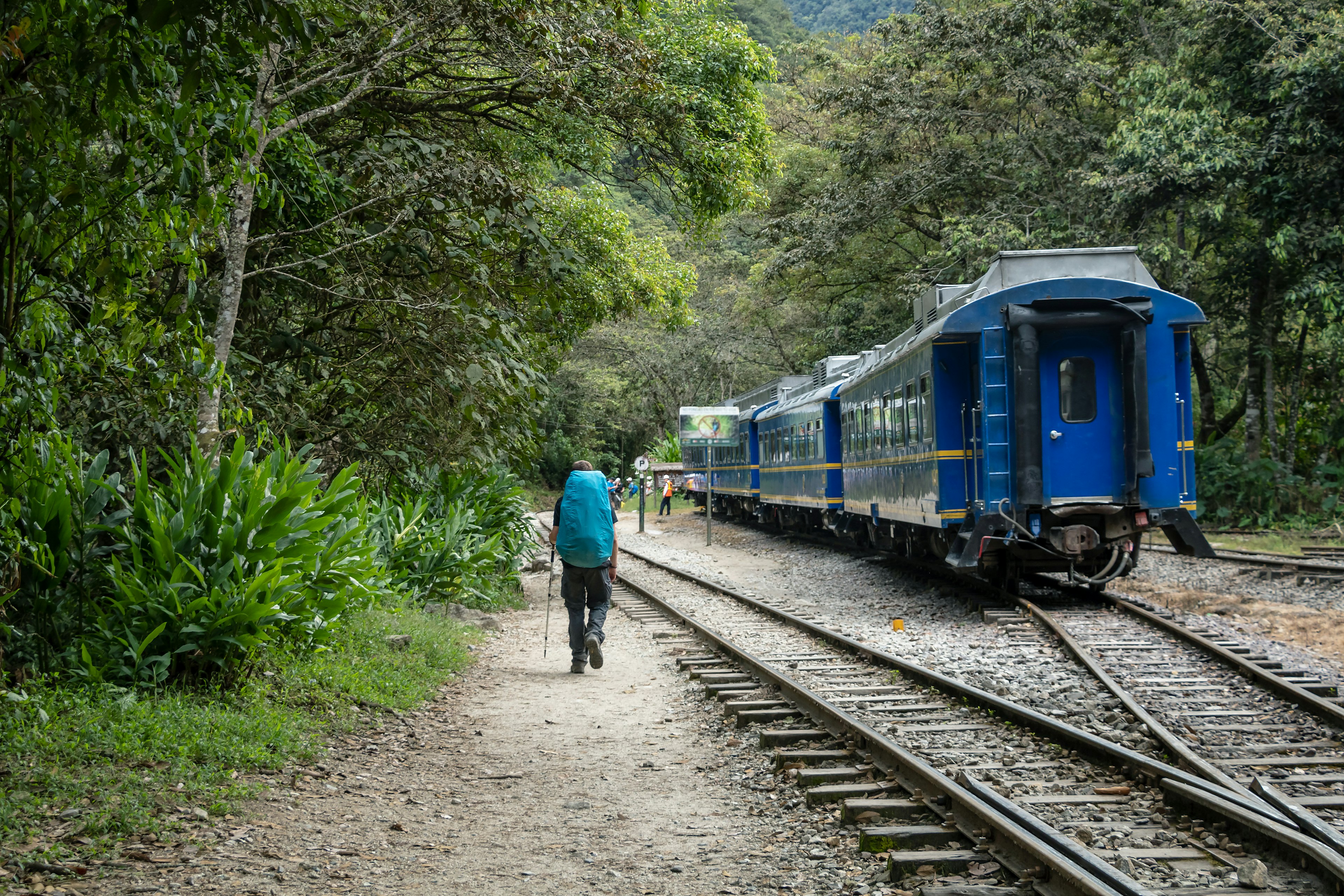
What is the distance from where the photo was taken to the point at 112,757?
5.58 meters

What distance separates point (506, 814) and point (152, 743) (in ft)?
6.06

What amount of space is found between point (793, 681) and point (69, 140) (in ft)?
18.9

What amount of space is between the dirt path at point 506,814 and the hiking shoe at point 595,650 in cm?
81

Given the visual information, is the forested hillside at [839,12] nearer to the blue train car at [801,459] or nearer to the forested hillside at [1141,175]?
the forested hillside at [1141,175]

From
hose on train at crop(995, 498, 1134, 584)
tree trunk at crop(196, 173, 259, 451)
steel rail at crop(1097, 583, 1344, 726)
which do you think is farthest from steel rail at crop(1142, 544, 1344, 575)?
tree trunk at crop(196, 173, 259, 451)

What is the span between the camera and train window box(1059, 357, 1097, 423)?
12016mm

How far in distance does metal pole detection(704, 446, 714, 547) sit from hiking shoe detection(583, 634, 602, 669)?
597 inches

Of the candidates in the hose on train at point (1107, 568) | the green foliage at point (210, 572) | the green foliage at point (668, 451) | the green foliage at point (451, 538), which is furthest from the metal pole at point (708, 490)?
the green foliage at point (210, 572)

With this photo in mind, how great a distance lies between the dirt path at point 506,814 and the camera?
468 centimetres

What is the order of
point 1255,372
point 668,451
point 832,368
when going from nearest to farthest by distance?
point 1255,372, point 832,368, point 668,451

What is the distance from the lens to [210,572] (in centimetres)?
703

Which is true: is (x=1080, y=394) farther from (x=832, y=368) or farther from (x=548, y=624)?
(x=832, y=368)

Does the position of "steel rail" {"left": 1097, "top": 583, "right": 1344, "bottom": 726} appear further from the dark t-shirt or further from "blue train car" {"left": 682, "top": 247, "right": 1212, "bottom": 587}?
the dark t-shirt

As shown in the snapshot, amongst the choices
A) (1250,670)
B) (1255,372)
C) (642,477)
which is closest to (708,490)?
(642,477)
